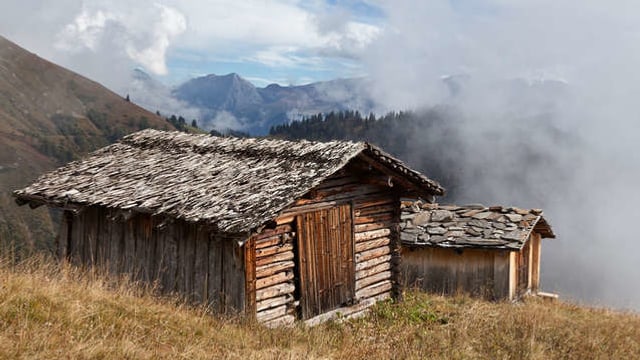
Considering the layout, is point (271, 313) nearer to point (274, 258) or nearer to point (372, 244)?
point (274, 258)

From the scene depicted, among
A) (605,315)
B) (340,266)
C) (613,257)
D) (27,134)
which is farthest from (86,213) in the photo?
(27,134)

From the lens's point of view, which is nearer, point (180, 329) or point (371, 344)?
point (180, 329)

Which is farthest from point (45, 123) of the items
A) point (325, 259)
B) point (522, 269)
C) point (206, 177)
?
point (325, 259)

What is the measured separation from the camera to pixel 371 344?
894cm

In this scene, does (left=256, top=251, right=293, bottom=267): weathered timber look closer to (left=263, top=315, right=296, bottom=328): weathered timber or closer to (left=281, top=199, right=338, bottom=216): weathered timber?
(left=281, top=199, right=338, bottom=216): weathered timber

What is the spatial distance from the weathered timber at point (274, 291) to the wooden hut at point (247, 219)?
0.06 ft

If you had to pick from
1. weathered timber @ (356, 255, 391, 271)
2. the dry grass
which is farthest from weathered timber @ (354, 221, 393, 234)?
the dry grass

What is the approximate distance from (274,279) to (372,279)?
332 centimetres

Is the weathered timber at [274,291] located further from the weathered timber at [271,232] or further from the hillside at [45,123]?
the hillside at [45,123]

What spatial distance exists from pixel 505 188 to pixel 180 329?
108 metres

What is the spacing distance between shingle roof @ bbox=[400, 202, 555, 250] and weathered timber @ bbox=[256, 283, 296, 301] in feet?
30.9

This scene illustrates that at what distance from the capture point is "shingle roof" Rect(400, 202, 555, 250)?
61.8 ft

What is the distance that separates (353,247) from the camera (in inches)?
489

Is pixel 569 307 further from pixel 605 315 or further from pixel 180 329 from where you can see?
pixel 180 329
